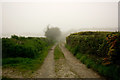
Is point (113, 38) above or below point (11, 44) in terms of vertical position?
above

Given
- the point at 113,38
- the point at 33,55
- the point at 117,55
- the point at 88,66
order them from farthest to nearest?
the point at 33,55 → the point at 88,66 → the point at 113,38 → the point at 117,55

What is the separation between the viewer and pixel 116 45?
3803mm

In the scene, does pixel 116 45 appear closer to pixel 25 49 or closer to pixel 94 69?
pixel 94 69

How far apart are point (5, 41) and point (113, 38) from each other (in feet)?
34.2

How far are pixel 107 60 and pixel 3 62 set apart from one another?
8924mm

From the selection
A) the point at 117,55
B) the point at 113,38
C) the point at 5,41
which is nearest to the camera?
the point at 117,55

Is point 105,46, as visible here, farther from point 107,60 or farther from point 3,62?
point 3,62

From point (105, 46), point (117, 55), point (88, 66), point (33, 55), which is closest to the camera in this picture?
point (117, 55)

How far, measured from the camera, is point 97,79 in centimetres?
402

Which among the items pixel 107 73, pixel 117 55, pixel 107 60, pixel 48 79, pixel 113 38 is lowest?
pixel 48 79

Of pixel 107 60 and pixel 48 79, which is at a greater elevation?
pixel 107 60

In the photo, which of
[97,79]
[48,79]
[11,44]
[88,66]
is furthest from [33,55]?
[97,79]

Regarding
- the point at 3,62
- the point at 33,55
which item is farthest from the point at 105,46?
the point at 3,62

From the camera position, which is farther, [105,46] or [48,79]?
[105,46]
